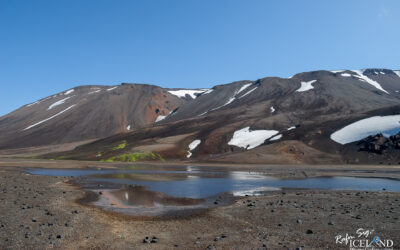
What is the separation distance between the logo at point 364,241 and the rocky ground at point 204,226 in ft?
1.19

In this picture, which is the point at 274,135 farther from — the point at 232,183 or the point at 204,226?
the point at 204,226

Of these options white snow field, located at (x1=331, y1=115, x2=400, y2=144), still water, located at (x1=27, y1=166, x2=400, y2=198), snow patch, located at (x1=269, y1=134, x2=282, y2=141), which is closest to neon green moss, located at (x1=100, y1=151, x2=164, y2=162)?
snow patch, located at (x1=269, y1=134, x2=282, y2=141)

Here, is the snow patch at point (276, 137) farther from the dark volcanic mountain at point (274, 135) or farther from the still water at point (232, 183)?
the still water at point (232, 183)

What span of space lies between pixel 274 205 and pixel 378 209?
7.21m

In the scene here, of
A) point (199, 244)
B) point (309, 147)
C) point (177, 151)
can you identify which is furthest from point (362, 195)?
point (177, 151)

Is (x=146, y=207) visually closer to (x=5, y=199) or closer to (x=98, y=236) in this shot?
(x=98, y=236)

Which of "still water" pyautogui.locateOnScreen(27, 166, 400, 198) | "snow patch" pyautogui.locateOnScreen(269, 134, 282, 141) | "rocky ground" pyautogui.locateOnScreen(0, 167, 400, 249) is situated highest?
"snow patch" pyautogui.locateOnScreen(269, 134, 282, 141)

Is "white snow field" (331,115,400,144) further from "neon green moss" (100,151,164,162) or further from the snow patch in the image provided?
"neon green moss" (100,151,164,162)

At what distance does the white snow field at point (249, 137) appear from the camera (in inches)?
4523

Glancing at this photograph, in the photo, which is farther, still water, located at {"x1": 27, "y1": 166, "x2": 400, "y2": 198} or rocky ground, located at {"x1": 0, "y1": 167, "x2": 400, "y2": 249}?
still water, located at {"x1": 27, "y1": 166, "x2": 400, "y2": 198}

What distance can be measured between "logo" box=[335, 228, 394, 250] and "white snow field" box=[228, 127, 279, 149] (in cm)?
9684

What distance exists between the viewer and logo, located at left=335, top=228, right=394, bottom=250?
14047 millimetres

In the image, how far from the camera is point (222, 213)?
22.2 m

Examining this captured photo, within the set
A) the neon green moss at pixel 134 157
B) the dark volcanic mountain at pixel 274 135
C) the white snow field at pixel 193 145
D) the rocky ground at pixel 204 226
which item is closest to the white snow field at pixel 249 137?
the dark volcanic mountain at pixel 274 135
